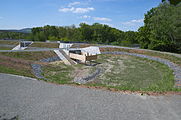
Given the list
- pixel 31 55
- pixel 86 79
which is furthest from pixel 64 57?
pixel 86 79

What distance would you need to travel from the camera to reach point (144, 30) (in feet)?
116

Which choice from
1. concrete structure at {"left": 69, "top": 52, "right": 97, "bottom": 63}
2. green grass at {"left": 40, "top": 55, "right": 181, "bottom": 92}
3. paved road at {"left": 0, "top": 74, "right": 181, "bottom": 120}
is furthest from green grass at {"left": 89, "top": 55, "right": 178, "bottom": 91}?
concrete structure at {"left": 69, "top": 52, "right": 97, "bottom": 63}

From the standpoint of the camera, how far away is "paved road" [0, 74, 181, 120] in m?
4.36

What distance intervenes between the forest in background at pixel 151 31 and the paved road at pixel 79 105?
351cm

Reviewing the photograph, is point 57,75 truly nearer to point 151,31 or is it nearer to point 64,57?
point 64,57

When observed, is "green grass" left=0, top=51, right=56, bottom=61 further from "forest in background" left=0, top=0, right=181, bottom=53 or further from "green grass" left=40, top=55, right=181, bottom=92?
"forest in background" left=0, top=0, right=181, bottom=53

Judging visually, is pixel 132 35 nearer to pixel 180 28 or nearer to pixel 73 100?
pixel 180 28

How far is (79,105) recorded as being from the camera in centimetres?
500

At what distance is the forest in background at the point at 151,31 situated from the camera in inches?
902

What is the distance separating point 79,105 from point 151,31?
2965 cm

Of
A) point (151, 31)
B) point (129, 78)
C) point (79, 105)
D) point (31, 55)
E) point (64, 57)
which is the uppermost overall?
point (151, 31)

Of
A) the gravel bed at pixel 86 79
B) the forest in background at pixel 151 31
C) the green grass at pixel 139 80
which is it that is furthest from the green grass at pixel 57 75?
the forest in background at pixel 151 31

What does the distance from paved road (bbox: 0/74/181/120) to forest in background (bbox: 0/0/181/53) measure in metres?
3.51

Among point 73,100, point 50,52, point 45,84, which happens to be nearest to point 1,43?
point 50,52
